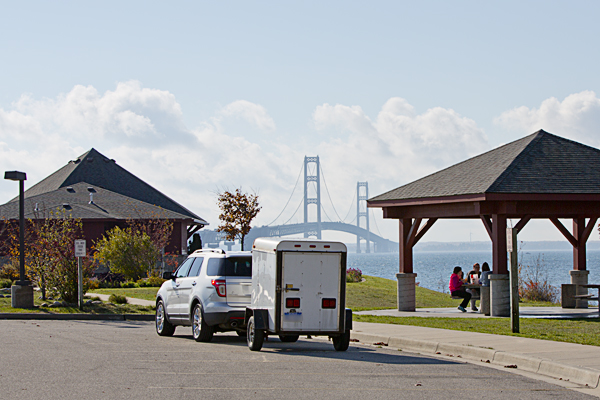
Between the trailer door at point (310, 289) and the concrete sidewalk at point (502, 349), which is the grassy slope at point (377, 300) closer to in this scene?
the concrete sidewalk at point (502, 349)

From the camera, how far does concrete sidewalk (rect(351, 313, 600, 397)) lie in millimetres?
9969

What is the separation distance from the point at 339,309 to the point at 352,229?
101673 millimetres

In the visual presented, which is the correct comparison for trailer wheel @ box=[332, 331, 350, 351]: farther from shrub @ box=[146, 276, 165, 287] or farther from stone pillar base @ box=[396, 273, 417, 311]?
shrub @ box=[146, 276, 165, 287]

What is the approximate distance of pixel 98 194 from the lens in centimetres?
4706

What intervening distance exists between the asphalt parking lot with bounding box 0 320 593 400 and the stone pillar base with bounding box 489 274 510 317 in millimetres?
6160

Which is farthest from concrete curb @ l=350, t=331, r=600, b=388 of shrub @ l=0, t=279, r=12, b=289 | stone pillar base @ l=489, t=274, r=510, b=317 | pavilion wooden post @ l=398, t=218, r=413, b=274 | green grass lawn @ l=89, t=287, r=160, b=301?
shrub @ l=0, t=279, r=12, b=289

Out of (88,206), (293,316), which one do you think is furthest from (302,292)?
(88,206)

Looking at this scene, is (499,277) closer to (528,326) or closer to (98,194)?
(528,326)

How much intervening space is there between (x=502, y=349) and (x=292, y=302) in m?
3.55

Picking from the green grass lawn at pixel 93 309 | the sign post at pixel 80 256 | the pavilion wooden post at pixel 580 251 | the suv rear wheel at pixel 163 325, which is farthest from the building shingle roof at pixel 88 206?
the suv rear wheel at pixel 163 325

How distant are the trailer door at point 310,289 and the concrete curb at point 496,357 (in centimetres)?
174

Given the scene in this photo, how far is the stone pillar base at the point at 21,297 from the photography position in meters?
21.0

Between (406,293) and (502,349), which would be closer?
(502,349)

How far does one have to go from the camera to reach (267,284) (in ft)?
41.1
